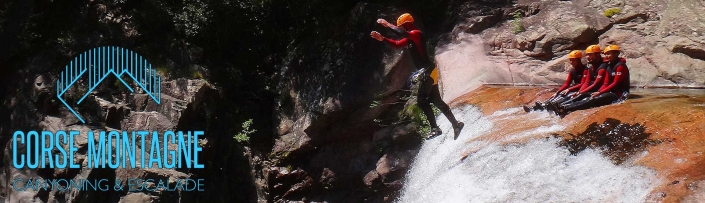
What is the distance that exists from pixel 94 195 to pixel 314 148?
11.2ft

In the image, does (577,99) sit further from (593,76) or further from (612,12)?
(612,12)

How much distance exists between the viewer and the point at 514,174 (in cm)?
687

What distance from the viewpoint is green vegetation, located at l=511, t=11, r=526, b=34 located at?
11219 mm

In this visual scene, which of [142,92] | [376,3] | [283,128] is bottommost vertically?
[283,128]

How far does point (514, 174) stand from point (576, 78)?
72.5 inches

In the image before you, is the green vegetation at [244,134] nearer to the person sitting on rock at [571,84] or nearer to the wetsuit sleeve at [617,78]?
the person sitting on rock at [571,84]

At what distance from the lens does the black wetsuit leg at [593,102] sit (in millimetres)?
7336

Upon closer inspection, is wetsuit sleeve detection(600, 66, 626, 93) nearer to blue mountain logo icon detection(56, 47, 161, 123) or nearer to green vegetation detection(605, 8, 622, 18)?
green vegetation detection(605, 8, 622, 18)

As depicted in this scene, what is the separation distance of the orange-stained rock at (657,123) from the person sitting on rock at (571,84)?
16cm

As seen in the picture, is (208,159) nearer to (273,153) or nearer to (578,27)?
(273,153)

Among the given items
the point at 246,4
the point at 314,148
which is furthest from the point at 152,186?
the point at 246,4

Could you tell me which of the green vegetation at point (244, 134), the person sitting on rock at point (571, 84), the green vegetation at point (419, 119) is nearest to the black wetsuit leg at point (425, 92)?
the person sitting on rock at point (571, 84)

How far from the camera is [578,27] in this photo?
10484 mm

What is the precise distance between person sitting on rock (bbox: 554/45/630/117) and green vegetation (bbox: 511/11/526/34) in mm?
3753
